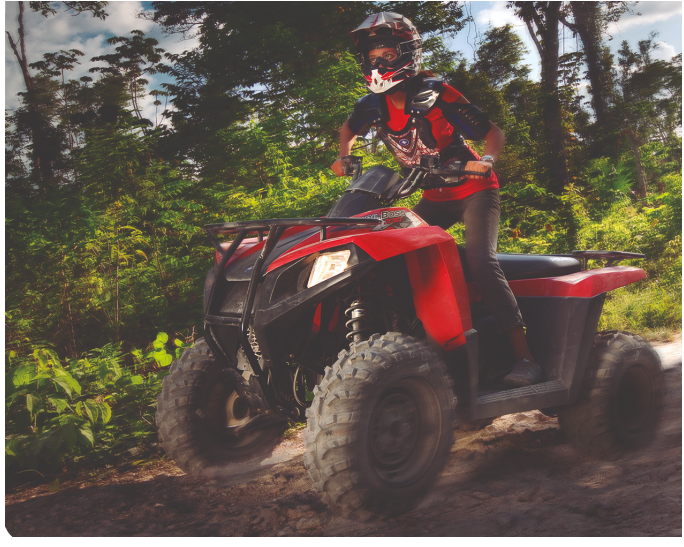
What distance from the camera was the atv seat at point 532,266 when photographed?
2.75 m

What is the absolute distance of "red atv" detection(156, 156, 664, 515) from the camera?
1930mm

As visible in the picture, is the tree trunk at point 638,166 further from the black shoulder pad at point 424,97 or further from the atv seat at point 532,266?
the black shoulder pad at point 424,97

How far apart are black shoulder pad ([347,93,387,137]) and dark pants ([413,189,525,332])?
576 millimetres

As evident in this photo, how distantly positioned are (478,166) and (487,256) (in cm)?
43

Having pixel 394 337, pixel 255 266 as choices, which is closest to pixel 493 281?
pixel 394 337

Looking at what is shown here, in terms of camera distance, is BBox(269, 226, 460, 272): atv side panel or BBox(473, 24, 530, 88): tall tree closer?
BBox(269, 226, 460, 272): atv side panel

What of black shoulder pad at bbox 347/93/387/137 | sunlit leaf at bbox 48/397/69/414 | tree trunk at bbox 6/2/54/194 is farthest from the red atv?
tree trunk at bbox 6/2/54/194

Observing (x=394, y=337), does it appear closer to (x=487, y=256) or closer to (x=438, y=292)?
(x=438, y=292)

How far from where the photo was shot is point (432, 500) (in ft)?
6.90

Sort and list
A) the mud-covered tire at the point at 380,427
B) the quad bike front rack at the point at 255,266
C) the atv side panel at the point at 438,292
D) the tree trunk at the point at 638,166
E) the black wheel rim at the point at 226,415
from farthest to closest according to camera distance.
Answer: the tree trunk at the point at 638,166 < the black wheel rim at the point at 226,415 < the atv side panel at the point at 438,292 < the quad bike front rack at the point at 255,266 < the mud-covered tire at the point at 380,427

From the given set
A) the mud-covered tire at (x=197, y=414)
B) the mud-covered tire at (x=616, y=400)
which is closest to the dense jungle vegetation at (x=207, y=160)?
the mud-covered tire at (x=197, y=414)

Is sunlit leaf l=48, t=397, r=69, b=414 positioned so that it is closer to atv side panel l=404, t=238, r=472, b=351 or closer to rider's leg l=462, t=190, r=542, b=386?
atv side panel l=404, t=238, r=472, b=351

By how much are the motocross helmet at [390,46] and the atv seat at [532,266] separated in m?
0.99

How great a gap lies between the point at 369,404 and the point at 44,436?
6.01 ft
